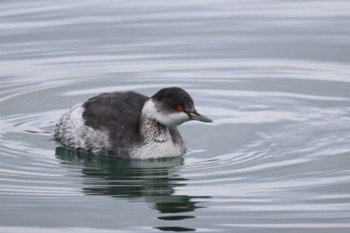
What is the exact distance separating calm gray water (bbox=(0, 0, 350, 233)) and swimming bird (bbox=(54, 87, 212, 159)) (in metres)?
0.23

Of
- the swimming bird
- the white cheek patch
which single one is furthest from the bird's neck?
the white cheek patch

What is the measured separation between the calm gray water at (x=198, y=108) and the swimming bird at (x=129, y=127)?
0.23 metres

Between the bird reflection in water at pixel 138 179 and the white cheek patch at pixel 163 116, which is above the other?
the white cheek patch at pixel 163 116

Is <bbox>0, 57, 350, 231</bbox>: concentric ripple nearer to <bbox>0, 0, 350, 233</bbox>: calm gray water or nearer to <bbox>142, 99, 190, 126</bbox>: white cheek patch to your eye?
<bbox>0, 0, 350, 233</bbox>: calm gray water

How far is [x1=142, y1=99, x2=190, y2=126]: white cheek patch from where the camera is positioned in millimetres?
14680

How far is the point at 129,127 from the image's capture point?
15.3 m

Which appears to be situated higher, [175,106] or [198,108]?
[198,108]

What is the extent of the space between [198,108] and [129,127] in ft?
6.21

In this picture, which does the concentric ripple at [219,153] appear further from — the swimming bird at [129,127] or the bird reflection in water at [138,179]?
the swimming bird at [129,127]

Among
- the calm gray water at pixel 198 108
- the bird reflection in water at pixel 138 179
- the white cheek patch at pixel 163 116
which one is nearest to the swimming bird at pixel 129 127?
the white cheek patch at pixel 163 116

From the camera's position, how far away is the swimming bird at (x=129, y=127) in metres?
14.9

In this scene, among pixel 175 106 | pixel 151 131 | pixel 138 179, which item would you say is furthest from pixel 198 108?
pixel 138 179

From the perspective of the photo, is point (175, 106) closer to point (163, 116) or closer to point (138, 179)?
point (163, 116)

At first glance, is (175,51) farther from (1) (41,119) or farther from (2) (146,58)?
(1) (41,119)
